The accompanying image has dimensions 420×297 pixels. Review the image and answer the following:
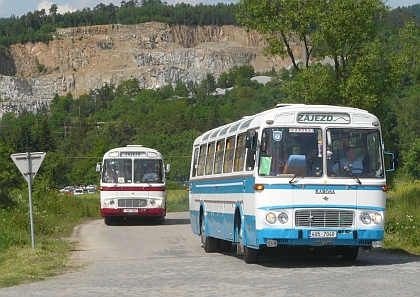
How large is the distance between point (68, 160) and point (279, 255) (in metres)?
120

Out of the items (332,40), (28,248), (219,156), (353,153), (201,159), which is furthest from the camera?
(332,40)

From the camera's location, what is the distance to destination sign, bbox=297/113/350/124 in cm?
1556

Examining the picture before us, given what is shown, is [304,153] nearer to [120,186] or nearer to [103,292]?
[103,292]

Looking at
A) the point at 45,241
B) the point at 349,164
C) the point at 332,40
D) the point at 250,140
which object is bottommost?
the point at 45,241

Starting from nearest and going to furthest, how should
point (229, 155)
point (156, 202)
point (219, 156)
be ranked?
1. point (229, 155)
2. point (219, 156)
3. point (156, 202)

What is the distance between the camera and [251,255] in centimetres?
1638

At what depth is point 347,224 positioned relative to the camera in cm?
1522

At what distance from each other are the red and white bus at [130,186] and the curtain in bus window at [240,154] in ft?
47.5

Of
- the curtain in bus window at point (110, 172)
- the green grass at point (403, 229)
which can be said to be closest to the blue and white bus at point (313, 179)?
the green grass at point (403, 229)

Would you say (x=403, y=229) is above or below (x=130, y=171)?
below

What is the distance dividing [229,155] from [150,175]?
46.4 ft


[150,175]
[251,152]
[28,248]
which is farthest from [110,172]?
[251,152]

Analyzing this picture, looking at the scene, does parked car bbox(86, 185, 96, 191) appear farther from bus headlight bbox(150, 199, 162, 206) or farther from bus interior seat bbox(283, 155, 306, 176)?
bus interior seat bbox(283, 155, 306, 176)

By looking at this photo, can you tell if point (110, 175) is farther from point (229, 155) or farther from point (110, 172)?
point (229, 155)
